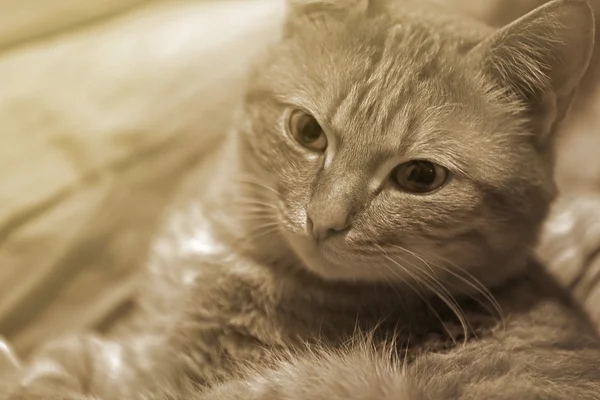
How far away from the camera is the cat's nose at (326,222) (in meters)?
1.00

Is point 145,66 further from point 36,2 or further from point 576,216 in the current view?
point 576,216

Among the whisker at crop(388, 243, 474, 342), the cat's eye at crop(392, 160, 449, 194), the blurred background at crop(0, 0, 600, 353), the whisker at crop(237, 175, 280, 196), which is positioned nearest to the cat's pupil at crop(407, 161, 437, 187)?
the cat's eye at crop(392, 160, 449, 194)

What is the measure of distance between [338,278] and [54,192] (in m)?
0.70

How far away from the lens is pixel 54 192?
4.68 ft

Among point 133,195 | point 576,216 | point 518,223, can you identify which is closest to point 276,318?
point 518,223

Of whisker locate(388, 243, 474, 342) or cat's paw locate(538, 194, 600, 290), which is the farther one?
cat's paw locate(538, 194, 600, 290)

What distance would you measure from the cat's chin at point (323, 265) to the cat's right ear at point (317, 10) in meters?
0.42

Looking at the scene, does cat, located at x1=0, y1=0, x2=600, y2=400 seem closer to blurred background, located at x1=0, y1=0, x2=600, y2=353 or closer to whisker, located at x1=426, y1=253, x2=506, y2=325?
whisker, located at x1=426, y1=253, x2=506, y2=325

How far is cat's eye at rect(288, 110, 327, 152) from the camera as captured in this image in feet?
3.62

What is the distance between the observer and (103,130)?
1.53m

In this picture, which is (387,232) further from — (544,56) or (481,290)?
(544,56)

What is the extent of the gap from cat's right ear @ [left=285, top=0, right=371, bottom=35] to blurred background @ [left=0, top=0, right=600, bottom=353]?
17.0 inches

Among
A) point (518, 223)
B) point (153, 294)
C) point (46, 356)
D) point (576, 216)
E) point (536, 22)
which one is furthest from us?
point (576, 216)

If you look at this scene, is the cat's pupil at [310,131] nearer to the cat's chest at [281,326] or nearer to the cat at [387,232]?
the cat at [387,232]
